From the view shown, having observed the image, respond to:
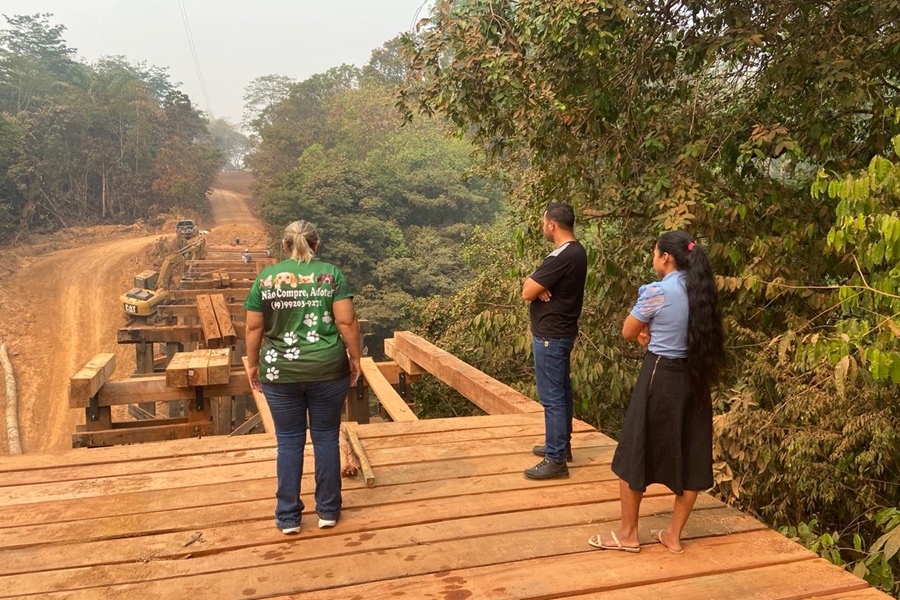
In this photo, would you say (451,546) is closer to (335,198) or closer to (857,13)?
(857,13)

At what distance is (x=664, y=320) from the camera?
247 cm

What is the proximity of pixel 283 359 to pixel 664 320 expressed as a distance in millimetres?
1593

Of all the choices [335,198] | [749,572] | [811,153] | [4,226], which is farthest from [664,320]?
[4,226]

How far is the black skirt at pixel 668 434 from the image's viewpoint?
2473 millimetres

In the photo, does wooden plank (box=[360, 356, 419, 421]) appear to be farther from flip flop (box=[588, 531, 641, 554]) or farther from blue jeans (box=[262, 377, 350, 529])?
flip flop (box=[588, 531, 641, 554])

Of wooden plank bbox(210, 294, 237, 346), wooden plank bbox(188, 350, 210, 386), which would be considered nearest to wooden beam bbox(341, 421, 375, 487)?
wooden plank bbox(188, 350, 210, 386)

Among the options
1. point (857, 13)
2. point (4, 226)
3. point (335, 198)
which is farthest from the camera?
point (4, 226)

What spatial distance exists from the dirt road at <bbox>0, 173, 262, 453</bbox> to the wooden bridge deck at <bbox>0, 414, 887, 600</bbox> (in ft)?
54.1

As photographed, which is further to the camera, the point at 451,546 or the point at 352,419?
the point at 352,419

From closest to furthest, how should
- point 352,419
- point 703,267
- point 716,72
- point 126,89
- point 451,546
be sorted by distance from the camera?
1. point 703,267
2. point 451,546
3. point 716,72
4. point 352,419
5. point 126,89

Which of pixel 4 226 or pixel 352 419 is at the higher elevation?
pixel 4 226

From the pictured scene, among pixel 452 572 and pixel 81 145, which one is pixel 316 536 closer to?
pixel 452 572

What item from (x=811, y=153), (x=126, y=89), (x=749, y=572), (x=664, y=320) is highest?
(x=126, y=89)

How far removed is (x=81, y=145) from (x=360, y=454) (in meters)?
39.8
